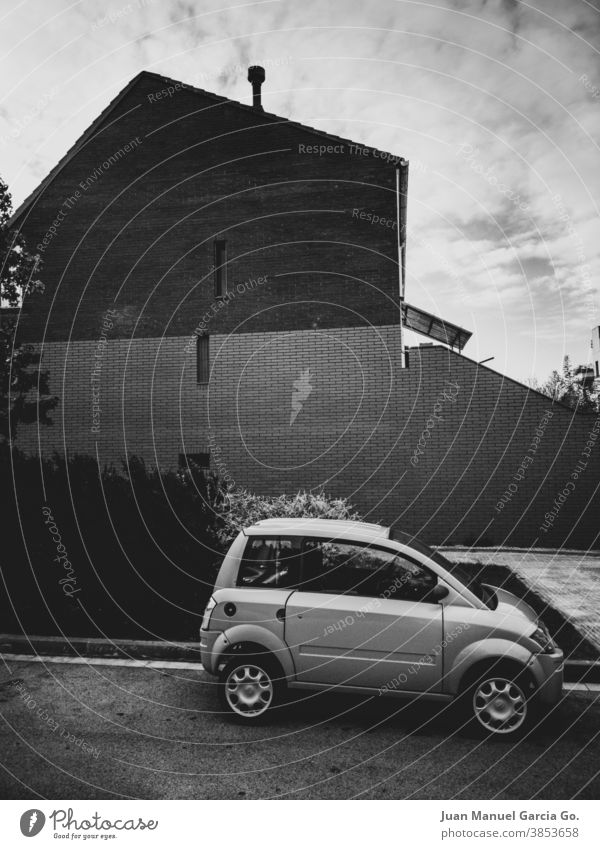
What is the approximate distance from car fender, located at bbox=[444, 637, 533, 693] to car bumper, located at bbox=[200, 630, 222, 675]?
1997 millimetres

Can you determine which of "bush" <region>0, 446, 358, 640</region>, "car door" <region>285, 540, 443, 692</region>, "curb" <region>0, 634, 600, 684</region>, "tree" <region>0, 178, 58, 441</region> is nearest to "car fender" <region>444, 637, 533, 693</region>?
"car door" <region>285, 540, 443, 692</region>

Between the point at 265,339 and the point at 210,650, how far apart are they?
10756mm

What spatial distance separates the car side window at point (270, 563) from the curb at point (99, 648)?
1920mm

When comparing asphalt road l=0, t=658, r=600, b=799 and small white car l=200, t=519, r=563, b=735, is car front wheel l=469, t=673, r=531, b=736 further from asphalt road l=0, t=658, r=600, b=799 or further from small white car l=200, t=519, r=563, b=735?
asphalt road l=0, t=658, r=600, b=799

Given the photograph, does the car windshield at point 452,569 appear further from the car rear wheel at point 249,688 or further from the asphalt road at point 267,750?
the car rear wheel at point 249,688

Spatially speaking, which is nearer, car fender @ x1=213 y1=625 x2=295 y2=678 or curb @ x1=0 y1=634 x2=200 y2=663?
car fender @ x1=213 y1=625 x2=295 y2=678

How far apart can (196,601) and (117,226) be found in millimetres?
11629

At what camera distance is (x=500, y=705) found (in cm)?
479

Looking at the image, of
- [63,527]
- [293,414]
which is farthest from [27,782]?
[293,414]

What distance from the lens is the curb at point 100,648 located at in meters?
6.73

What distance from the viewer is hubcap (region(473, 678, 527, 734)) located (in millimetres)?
4750

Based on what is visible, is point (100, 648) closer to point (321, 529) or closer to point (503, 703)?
point (321, 529)
